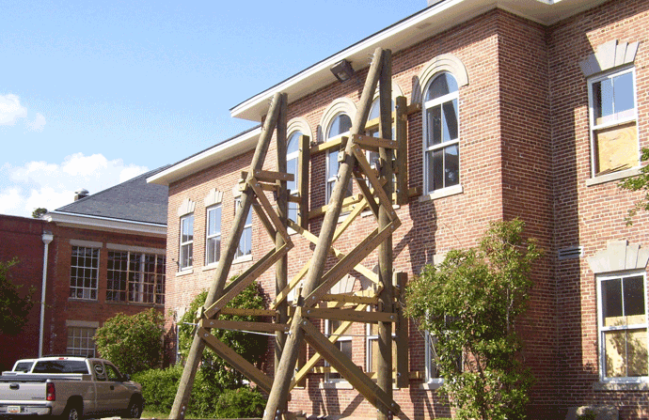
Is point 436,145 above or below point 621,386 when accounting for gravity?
above

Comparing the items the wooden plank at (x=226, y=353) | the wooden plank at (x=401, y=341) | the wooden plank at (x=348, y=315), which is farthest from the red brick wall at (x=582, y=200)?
the wooden plank at (x=226, y=353)

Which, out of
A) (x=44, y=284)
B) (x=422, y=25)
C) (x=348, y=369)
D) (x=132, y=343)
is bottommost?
(x=348, y=369)

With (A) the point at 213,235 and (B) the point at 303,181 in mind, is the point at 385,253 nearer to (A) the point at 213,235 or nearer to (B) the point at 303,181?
(B) the point at 303,181

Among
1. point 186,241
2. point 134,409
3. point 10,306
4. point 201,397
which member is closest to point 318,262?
point 201,397

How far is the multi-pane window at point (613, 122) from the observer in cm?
1486

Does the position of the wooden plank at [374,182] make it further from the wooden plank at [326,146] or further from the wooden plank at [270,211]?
the wooden plank at [326,146]

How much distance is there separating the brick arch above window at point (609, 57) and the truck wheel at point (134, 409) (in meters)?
14.2

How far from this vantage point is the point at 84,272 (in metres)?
35.4

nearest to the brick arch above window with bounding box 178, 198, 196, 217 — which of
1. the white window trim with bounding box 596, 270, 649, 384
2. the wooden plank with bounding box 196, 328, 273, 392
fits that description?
the wooden plank with bounding box 196, 328, 273, 392

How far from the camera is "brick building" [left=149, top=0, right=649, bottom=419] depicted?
1464 cm

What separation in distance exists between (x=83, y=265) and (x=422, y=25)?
74.6 ft

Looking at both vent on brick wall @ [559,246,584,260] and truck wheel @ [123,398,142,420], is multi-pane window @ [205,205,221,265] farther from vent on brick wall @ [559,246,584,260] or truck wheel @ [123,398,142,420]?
vent on brick wall @ [559,246,584,260]

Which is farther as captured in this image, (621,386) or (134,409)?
(134,409)

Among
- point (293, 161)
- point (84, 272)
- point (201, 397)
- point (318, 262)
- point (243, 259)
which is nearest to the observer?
point (318, 262)
